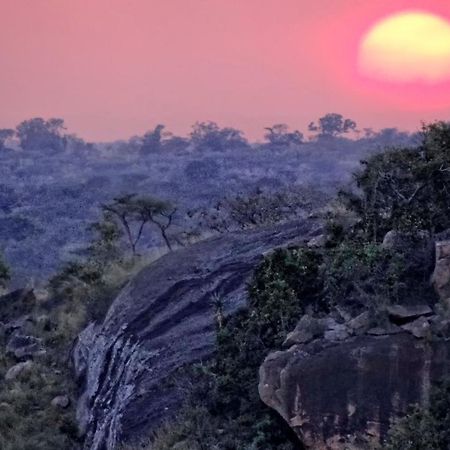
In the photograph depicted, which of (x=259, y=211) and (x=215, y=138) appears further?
(x=215, y=138)

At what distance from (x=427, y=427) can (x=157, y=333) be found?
27.1ft

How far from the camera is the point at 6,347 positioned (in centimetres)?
2139

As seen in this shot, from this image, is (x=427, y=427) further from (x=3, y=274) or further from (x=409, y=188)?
(x=3, y=274)

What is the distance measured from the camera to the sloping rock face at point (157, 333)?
47.8 ft

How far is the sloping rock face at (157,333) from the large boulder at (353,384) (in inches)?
146

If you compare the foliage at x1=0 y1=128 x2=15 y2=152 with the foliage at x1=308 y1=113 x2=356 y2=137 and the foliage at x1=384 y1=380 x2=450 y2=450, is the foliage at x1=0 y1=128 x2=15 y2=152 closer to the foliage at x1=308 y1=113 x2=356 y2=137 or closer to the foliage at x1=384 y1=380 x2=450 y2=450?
the foliage at x1=308 y1=113 x2=356 y2=137

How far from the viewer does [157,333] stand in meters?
16.3

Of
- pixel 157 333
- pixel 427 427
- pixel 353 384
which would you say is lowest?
pixel 157 333

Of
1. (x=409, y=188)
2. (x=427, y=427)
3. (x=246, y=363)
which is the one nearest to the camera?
(x=427, y=427)

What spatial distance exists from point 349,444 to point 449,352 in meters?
1.88

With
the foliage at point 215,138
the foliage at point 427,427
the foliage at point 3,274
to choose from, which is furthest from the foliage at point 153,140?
the foliage at point 427,427

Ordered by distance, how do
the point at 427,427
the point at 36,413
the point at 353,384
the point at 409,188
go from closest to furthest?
the point at 427,427 < the point at 353,384 < the point at 409,188 < the point at 36,413

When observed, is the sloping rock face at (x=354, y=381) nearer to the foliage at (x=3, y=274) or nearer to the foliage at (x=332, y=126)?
the foliage at (x=3, y=274)

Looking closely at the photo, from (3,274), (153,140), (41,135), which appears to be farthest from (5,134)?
(3,274)
